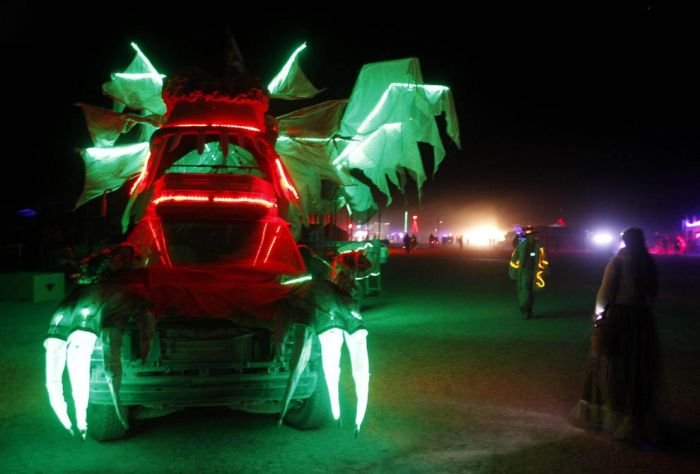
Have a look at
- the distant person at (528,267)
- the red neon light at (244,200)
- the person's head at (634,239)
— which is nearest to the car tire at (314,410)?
the red neon light at (244,200)

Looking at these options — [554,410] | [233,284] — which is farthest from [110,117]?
[554,410]

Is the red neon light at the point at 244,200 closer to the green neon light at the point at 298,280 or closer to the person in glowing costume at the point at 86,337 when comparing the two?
the green neon light at the point at 298,280

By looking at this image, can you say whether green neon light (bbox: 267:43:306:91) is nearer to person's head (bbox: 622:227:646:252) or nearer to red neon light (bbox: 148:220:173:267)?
red neon light (bbox: 148:220:173:267)

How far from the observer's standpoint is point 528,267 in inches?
546

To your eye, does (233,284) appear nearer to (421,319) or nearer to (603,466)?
(603,466)

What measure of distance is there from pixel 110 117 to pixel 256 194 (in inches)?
114

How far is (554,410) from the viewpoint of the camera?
677 cm

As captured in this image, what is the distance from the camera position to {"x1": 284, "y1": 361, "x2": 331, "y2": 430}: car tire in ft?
19.5

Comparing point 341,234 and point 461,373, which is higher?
point 341,234

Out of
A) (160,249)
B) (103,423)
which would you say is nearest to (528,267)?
(160,249)

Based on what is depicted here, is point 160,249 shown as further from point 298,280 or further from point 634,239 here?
point 634,239

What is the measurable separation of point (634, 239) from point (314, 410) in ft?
11.0

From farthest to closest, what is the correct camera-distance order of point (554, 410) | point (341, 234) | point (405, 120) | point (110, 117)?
point (341, 234) < point (405, 120) < point (110, 117) < point (554, 410)

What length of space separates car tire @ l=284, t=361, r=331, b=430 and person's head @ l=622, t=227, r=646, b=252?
3100 mm
